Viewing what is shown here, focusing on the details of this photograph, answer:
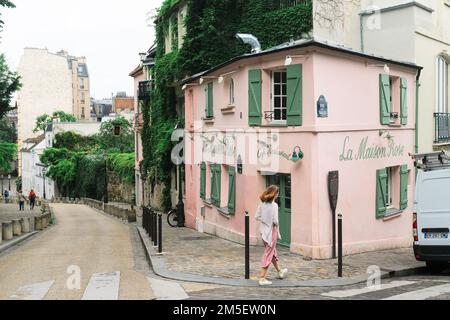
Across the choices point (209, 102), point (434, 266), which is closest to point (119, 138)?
point (209, 102)

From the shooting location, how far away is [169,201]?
92.2ft

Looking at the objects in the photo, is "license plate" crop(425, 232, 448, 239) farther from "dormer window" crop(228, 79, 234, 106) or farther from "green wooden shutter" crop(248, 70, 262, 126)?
"dormer window" crop(228, 79, 234, 106)

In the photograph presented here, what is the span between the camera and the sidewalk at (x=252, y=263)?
A: 10.5 meters

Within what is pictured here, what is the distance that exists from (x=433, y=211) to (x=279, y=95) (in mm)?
4788

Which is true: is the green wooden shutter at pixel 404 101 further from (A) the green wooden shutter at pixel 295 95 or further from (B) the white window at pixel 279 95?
(A) the green wooden shutter at pixel 295 95

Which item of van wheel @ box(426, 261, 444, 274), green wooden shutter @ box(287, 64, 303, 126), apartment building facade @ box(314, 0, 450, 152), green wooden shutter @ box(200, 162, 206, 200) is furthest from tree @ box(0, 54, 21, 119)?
van wheel @ box(426, 261, 444, 274)

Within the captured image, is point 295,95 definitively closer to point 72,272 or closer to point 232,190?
point 232,190

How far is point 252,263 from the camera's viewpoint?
11.8m

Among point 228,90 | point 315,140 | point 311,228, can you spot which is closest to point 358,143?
point 315,140

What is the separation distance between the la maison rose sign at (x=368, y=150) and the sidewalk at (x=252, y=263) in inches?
88.2

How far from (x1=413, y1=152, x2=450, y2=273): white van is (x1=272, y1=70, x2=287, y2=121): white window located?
149 inches

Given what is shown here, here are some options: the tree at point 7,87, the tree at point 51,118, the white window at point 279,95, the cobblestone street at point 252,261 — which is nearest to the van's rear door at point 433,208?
the cobblestone street at point 252,261

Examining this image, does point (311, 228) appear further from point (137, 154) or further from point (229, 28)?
point (137, 154)
